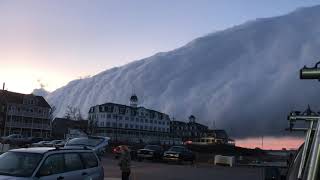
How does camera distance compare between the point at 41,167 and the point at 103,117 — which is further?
the point at 103,117

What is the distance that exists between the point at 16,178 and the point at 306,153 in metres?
8.42

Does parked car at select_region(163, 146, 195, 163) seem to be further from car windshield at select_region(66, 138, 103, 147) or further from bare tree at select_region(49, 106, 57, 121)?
bare tree at select_region(49, 106, 57, 121)

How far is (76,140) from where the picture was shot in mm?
33750

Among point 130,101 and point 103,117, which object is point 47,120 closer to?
point 103,117

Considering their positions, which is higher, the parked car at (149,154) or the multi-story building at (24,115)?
the multi-story building at (24,115)

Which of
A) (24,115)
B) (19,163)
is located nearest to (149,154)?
(19,163)

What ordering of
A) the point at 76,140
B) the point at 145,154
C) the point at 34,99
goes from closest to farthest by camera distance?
the point at 76,140 → the point at 145,154 → the point at 34,99

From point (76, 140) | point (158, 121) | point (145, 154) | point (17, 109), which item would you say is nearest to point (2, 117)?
point (17, 109)

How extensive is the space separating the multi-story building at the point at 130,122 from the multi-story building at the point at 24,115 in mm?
17715

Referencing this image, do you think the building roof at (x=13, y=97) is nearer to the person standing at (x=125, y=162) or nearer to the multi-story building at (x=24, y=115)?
the multi-story building at (x=24, y=115)

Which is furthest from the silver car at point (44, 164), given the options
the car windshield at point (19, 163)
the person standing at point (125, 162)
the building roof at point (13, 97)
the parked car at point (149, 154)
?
the building roof at point (13, 97)

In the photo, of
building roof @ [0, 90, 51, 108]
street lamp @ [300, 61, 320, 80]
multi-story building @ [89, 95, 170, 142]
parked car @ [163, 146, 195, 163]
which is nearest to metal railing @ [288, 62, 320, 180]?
street lamp @ [300, 61, 320, 80]

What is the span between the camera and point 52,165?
13.7 m

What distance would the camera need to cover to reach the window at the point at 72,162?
47.2ft
